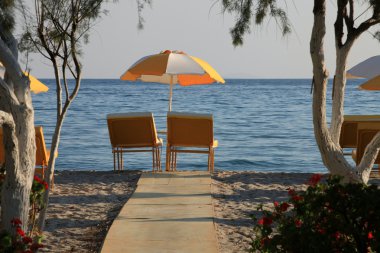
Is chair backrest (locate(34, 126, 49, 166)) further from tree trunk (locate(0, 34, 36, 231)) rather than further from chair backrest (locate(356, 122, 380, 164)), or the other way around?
chair backrest (locate(356, 122, 380, 164))

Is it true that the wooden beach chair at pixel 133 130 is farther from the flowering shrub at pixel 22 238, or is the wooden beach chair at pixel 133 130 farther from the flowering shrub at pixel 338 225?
the flowering shrub at pixel 338 225

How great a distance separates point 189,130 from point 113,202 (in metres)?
2.24

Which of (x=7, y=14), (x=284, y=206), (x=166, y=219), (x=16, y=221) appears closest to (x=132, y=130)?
(x=166, y=219)

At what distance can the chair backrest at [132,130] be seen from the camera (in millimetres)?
9711

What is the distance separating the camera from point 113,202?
7652mm

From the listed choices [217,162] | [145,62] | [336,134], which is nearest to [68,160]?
[217,162]

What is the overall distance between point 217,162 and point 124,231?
974 cm

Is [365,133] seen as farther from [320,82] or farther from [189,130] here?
[320,82]

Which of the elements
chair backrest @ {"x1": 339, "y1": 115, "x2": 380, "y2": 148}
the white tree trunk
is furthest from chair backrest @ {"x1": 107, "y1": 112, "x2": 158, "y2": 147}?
the white tree trunk

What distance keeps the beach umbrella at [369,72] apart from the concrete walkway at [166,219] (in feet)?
9.65

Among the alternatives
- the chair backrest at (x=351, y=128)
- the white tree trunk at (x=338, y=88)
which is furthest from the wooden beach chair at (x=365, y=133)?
the white tree trunk at (x=338, y=88)

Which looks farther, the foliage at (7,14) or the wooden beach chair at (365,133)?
the wooden beach chair at (365,133)

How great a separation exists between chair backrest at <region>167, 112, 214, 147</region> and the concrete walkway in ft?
2.36

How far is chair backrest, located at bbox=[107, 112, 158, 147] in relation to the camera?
9711 millimetres
